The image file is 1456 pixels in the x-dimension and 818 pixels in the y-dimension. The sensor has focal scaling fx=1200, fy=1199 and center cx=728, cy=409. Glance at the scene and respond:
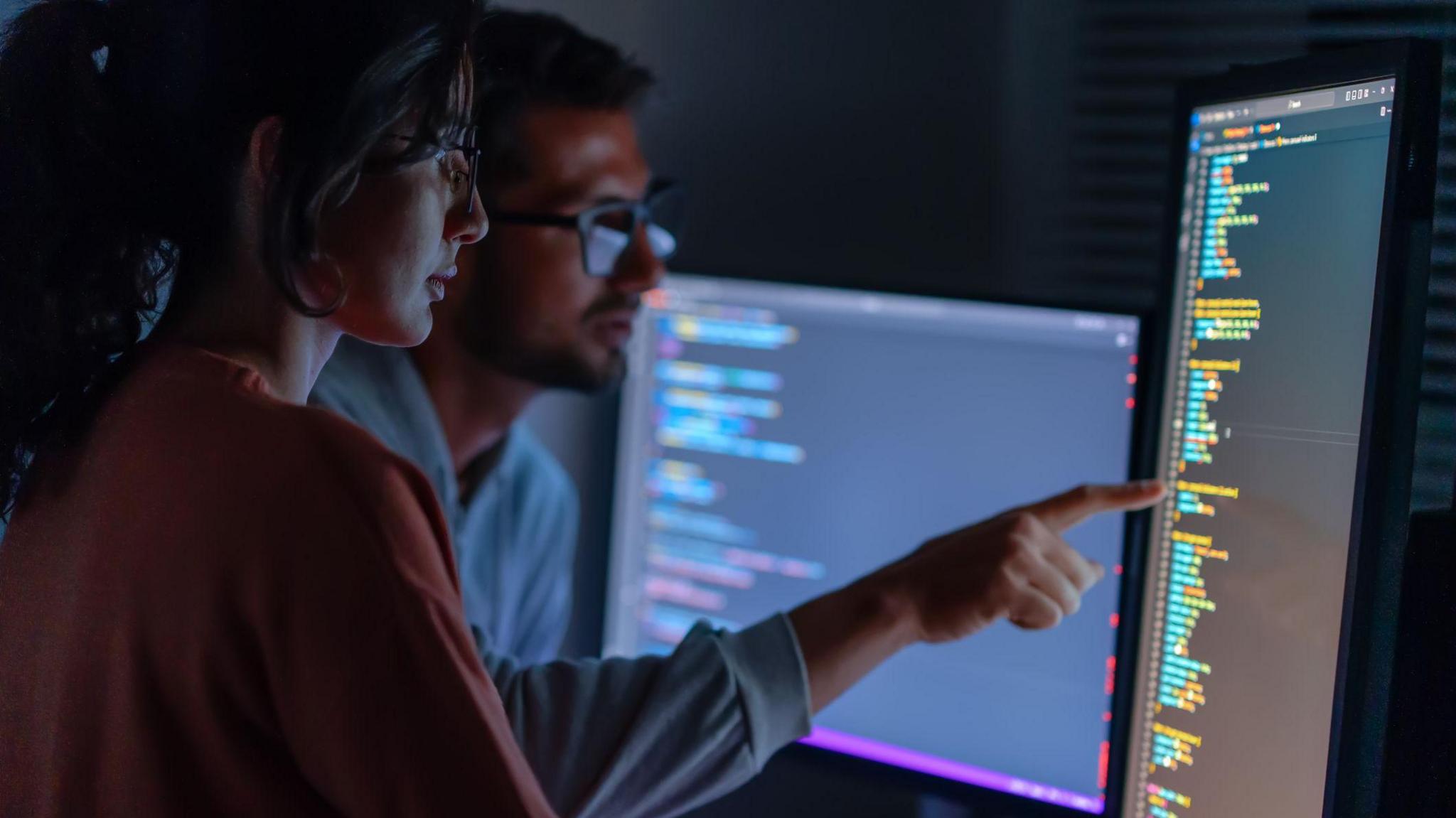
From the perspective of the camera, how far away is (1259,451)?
0.83m

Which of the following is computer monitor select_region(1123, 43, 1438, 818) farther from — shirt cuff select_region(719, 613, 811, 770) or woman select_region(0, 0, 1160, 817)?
woman select_region(0, 0, 1160, 817)

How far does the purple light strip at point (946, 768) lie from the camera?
107 centimetres

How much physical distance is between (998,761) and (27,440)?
0.85 metres

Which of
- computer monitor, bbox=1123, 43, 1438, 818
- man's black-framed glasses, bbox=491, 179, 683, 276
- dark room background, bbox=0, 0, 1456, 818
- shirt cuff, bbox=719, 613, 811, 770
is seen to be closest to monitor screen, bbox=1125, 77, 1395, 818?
computer monitor, bbox=1123, 43, 1438, 818

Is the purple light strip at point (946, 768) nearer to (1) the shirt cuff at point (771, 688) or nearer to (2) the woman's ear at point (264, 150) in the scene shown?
(1) the shirt cuff at point (771, 688)

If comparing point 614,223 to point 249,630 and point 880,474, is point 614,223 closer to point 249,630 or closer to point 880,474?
point 880,474

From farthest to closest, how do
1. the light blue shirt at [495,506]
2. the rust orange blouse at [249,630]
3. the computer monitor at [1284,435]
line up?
1. the light blue shirt at [495,506]
2. the computer monitor at [1284,435]
3. the rust orange blouse at [249,630]

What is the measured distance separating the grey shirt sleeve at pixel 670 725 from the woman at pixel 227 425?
0.29 metres

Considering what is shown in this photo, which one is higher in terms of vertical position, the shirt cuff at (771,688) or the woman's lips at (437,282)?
the woman's lips at (437,282)

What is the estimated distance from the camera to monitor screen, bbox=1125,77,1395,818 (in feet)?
2.51

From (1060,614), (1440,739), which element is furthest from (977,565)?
(1440,739)

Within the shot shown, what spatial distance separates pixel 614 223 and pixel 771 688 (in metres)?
0.60

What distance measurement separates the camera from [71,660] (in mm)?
690

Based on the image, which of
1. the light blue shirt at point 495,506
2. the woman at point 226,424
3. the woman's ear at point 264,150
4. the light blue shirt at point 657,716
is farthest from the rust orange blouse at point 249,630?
the light blue shirt at point 495,506
